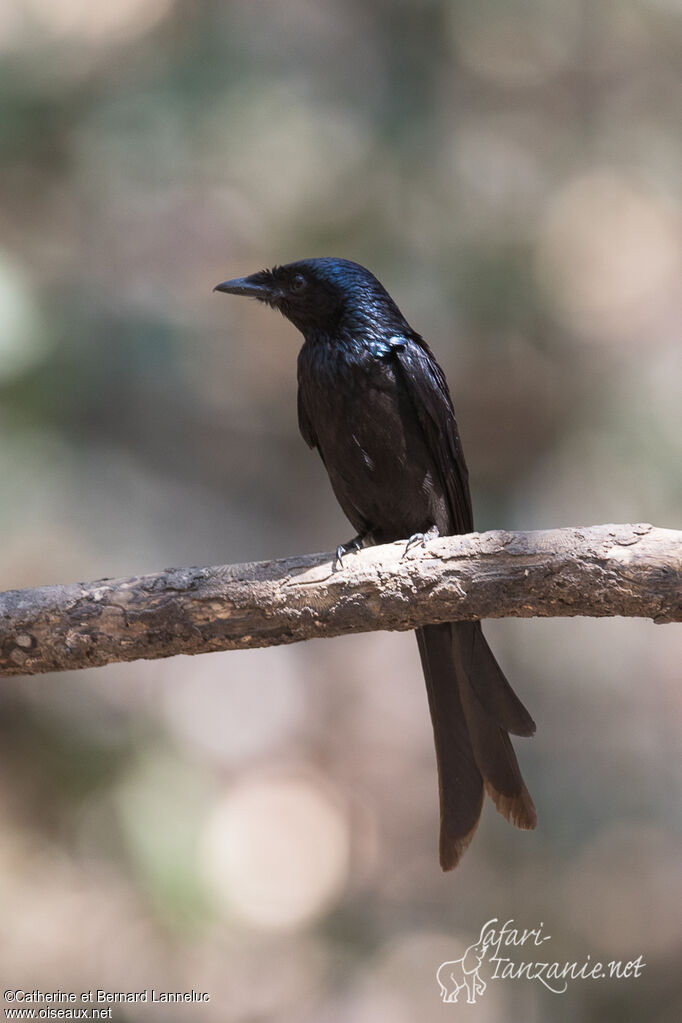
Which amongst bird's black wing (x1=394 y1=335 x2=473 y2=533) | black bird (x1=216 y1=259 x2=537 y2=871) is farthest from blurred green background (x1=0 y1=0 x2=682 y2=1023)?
bird's black wing (x1=394 y1=335 x2=473 y2=533)

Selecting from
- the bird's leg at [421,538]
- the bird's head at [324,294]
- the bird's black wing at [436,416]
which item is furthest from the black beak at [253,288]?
the bird's leg at [421,538]

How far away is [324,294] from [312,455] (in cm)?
335

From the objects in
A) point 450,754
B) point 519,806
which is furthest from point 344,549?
point 519,806

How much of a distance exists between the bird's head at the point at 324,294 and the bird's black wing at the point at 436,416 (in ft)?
0.62

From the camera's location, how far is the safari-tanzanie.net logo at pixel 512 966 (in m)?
5.04

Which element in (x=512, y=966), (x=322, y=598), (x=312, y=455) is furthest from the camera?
Answer: (x=312, y=455)

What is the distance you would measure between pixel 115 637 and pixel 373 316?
1615 mm

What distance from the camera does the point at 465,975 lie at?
17.8 ft

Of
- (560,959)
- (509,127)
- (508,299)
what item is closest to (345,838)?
(560,959)

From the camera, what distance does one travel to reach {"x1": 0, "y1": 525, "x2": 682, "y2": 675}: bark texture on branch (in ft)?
8.00

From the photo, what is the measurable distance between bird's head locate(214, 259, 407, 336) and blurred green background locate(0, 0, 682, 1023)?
122 centimetres

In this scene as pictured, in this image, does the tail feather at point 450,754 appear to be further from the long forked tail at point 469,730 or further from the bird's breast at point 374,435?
the bird's breast at point 374,435

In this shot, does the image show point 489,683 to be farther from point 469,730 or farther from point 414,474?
point 414,474

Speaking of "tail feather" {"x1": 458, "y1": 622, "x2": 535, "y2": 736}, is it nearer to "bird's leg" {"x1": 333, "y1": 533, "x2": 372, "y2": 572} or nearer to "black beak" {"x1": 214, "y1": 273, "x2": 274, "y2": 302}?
"bird's leg" {"x1": 333, "y1": 533, "x2": 372, "y2": 572}
